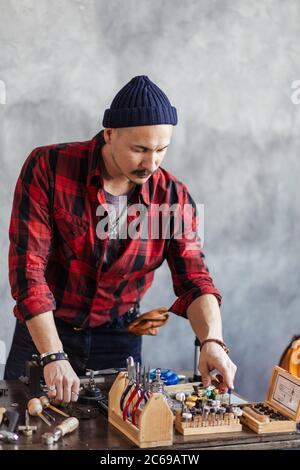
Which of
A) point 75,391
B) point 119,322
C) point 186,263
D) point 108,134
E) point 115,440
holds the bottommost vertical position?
point 115,440

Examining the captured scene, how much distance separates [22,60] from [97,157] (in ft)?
5.06

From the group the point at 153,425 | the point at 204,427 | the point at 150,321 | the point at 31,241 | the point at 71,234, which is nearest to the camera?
the point at 153,425

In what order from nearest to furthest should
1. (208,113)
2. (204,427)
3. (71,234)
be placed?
(204,427) < (71,234) < (208,113)

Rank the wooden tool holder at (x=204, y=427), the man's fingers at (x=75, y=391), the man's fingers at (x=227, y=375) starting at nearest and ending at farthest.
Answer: the wooden tool holder at (x=204, y=427)
the man's fingers at (x=75, y=391)
the man's fingers at (x=227, y=375)

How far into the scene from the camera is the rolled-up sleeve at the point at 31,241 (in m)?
2.76

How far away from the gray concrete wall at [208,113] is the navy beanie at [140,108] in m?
1.64

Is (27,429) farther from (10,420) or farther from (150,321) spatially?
(150,321)

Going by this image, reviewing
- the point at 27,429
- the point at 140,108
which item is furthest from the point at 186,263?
the point at 27,429

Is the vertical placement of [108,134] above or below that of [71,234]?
above

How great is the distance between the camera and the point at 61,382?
2553 mm

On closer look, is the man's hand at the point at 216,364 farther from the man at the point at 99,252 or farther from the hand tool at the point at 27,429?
the hand tool at the point at 27,429

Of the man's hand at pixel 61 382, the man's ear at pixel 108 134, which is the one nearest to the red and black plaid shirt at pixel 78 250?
the man's ear at pixel 108 134

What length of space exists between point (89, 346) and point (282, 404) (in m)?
0.91
